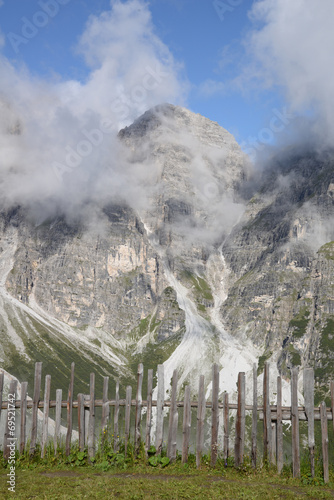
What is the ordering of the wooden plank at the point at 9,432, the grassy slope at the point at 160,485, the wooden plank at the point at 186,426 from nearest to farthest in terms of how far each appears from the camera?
1. the grassy slope at the point at 160,485
2. the wooden plank at the point at 186,426
3. the wooden plank at the point at 9,432

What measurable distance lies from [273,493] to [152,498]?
3.91 metres

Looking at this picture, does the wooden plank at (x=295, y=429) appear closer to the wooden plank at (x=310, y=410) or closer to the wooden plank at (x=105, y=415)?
the wooden plank at (x=310, y=410)

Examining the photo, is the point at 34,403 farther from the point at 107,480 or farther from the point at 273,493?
the point at 273,493

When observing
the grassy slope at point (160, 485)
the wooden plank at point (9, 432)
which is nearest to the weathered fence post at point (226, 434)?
the grassy slope at point (160, 485)

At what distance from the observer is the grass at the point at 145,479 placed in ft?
45.3

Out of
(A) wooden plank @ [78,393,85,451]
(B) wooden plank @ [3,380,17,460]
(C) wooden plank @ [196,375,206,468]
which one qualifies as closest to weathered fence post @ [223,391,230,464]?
(C) wooden plank @ [196,375,206,468]

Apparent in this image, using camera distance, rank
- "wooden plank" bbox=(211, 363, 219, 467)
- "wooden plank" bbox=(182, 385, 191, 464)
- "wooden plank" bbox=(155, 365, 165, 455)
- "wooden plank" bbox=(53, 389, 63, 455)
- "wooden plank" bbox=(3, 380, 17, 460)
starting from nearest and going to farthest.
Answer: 1. "wooden plank" bbox=(211, 363, 219, 467)
2. "wooden plank" bbox=(182, 385, 191, 464)
3. "wooden plank" bbox=(155, 365, 165, 455)
4. "wooden plank" bbox=(3, 380, 17, 460)
5. "wooden plank" bbox=(53, 389, 63, 455)

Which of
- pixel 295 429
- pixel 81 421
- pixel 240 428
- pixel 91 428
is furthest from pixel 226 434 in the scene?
pixel 81 421

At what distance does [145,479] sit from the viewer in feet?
51.0

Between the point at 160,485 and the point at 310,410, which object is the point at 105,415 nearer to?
the point at 160,485

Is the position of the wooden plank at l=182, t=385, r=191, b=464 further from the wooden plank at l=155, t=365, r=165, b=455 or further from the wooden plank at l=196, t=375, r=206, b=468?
the wooden plank at l=155, t=365, r=165, b=455

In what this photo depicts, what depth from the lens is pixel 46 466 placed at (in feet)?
57.6

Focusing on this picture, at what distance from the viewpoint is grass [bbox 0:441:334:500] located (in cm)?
1381

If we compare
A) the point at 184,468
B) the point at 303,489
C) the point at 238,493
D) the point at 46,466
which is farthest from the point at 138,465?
the point at 303,489
